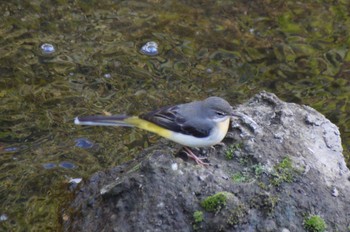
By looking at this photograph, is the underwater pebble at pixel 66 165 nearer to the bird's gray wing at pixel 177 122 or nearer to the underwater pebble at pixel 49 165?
the underwater pebble at pixel 49 165

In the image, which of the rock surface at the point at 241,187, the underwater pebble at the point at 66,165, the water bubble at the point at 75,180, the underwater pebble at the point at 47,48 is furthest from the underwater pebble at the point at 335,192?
the underwater pebble at the point at 47,48

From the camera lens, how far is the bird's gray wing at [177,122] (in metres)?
6.25

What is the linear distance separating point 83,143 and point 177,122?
2.37m

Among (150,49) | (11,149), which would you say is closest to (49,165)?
(11,149)

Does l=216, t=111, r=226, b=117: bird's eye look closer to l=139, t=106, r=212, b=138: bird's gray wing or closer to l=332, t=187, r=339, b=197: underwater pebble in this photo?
l=139, t=106, r=212, b=138: bird's gray wing

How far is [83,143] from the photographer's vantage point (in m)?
8.38

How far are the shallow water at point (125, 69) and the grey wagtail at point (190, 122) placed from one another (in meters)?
1.35

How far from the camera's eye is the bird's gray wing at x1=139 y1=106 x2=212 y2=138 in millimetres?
6250

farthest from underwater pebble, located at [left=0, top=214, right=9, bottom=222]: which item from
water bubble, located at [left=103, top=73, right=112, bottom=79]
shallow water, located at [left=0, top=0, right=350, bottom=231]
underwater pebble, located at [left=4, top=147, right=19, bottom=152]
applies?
water bubble, located at [left=103, top=73, right=112, bottom=79]

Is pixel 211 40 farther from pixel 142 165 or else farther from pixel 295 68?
pixel 142 165

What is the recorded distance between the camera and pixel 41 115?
8797 mm

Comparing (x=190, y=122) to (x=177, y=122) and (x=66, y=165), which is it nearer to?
(x=177, y=122)

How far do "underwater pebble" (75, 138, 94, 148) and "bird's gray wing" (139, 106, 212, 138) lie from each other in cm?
197

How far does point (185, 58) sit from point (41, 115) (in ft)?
8.79
